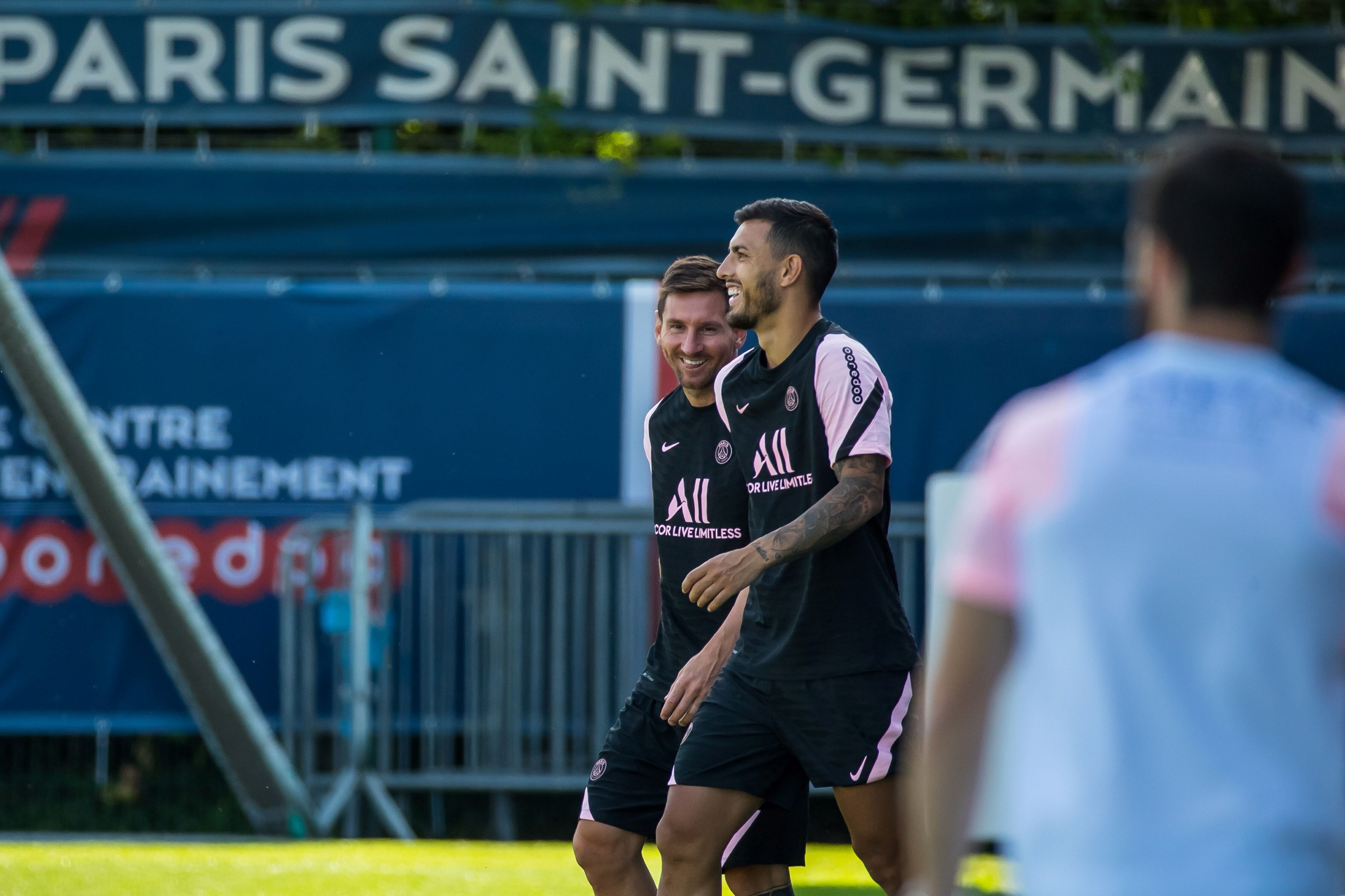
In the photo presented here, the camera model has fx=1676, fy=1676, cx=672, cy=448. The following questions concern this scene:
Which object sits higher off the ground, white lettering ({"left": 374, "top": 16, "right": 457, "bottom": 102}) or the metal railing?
white lettering ({"left": 374, "top": 16, "right": 457, "bottom": 102})

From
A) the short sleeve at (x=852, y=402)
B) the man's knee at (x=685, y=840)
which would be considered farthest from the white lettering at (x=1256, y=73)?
the man's knee at (x=685, y=840)

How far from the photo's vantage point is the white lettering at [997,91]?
10.2 m

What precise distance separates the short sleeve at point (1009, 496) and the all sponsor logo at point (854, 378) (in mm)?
2434

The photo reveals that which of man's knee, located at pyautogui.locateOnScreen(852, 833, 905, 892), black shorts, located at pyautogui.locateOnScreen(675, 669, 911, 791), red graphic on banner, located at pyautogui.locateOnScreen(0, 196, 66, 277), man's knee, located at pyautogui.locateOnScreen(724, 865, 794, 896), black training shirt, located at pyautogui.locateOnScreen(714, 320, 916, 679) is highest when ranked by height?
red graphic on banner, located at pyautogui.locateOnScreen(0, 196, 66, 277)

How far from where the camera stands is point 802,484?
176 inches

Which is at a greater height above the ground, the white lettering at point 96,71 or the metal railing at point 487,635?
the white lettering at point 96,71

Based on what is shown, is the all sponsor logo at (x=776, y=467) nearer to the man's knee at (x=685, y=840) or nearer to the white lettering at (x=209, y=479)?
the man's knee at (x=685, y=840)

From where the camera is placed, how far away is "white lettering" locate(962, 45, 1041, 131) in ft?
33.5

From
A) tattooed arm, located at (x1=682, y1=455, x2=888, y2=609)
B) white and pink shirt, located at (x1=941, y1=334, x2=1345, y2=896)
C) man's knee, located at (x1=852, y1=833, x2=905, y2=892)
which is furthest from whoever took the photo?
man's knee, located at (x1=852, y1=833, x2=905, y2=892)

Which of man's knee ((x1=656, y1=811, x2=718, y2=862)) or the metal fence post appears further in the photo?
the metal fence post

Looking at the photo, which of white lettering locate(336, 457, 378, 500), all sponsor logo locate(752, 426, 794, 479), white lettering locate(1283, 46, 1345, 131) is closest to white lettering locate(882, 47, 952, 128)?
white lettering locate(1283, 46, 1345, 131)

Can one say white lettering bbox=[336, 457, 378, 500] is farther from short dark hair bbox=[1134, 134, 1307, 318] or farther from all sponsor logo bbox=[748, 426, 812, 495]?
short dark hair bbox=[1134, 134, 1307, 318]

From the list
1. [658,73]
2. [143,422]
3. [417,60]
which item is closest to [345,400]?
[143,422]

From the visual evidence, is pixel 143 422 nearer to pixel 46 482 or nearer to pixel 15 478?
pixel 46 482
